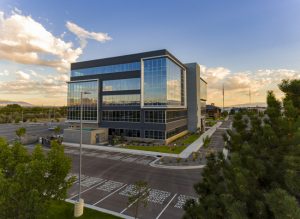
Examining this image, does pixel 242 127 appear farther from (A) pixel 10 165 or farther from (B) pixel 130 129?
(B) pixel 130 129

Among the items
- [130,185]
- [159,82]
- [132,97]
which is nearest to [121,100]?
[132,97]

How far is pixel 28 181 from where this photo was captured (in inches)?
375

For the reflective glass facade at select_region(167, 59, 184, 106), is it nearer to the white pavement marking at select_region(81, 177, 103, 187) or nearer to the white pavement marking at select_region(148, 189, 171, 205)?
the white pavement marking at select_region(81, 177, 103, 187)

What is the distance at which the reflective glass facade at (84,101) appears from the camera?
4688cm

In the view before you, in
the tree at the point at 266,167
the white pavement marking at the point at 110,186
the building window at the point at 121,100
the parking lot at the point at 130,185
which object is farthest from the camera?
the building window at the point at 121,100

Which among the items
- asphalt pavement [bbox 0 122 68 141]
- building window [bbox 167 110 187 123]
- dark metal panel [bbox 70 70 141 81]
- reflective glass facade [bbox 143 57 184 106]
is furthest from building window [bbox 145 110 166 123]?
asphalt pavement [bbox 0 122 68 141]

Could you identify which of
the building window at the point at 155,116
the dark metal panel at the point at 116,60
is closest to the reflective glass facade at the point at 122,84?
the dark metal panel at the point at 116,60

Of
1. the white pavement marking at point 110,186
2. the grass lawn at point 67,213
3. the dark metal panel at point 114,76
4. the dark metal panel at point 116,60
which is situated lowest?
the grass lawn at point 67,213

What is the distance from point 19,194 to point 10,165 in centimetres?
237

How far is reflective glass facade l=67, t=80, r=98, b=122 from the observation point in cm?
4688

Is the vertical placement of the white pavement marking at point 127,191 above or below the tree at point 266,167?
below

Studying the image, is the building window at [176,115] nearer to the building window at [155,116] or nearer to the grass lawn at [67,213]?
the building window at [155,116]

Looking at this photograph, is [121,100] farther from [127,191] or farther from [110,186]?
[127,191]

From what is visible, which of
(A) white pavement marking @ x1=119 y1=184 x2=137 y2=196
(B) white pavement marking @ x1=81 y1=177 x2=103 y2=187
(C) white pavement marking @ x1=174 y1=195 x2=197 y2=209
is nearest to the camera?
(C) white pavement marking @ x1=174 y1=195 x2=197 y2=209
